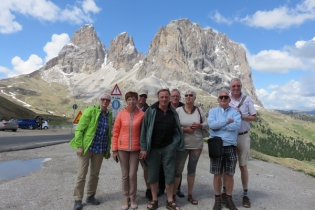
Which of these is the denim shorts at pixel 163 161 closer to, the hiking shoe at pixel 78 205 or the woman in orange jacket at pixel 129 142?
the woman in orange jacket at pixel 129 142

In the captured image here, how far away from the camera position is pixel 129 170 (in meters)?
5.31

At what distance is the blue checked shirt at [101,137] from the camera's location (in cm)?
543

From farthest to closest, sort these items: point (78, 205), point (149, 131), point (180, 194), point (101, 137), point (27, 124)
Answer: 1. point (27, 124)
2. point (180, 194)
3. point (101, 137)
4. point (78, 205)
5. point (149, 131)

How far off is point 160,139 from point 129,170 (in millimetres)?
922

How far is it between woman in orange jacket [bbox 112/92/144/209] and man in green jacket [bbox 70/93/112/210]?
1.33 ft

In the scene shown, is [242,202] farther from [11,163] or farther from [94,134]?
[11,163]

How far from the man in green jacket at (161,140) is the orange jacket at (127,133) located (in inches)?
6.1

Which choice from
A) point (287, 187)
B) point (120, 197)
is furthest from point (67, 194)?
point (287, 187)

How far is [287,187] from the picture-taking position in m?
7.68

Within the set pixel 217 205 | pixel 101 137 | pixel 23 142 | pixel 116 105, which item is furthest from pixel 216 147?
pixel 23 142

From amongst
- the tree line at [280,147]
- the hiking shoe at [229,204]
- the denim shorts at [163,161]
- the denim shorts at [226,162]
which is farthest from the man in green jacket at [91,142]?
the tree line at [280,147]

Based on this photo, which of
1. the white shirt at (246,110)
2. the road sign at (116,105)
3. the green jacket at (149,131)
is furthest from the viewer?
the road sign at (116,105)

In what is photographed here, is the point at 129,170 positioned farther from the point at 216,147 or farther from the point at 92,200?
the point at 216,147

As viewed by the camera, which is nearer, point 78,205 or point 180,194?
point 78,205
